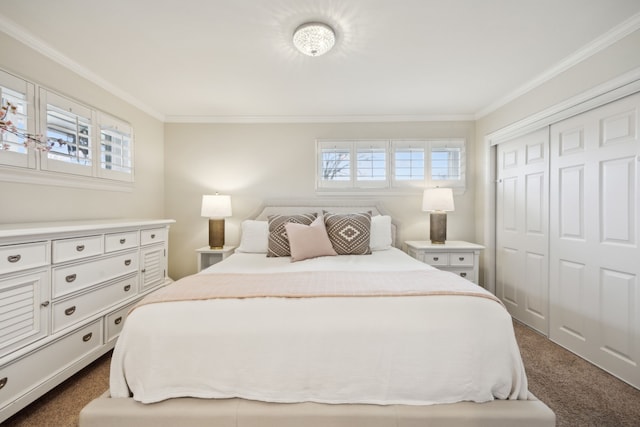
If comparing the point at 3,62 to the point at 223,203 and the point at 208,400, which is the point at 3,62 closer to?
the point at 223,203

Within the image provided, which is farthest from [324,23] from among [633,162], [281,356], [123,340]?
[633,162]

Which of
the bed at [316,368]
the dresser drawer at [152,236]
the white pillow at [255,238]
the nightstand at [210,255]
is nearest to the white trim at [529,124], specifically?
the bed at [316,368]

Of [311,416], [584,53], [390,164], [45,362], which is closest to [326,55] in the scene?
[390,164]

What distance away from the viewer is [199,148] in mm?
3506

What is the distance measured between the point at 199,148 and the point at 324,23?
2418 mm

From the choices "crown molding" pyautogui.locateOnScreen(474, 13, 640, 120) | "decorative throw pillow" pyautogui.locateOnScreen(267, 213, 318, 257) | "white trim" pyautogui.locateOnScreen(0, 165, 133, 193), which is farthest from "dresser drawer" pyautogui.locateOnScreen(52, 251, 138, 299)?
"crown molding" pyautogui.locateOnScreen(474, 13, 640, 120)

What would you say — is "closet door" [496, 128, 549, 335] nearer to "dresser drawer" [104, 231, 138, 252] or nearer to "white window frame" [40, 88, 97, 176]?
"dresser drawer" [104, 231, 138, 252]

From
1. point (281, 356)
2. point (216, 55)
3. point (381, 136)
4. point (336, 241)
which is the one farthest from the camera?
point (381, 136)

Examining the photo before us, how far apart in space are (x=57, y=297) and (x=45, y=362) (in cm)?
36

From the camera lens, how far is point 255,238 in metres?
2.78

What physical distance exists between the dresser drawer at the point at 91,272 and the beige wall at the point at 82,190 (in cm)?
59

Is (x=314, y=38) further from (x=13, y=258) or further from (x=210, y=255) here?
A: (x=210, y=255)

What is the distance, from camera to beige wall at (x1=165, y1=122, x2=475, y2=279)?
345 cm

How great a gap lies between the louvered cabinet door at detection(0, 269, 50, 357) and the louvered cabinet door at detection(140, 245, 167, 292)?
2.74 feet
